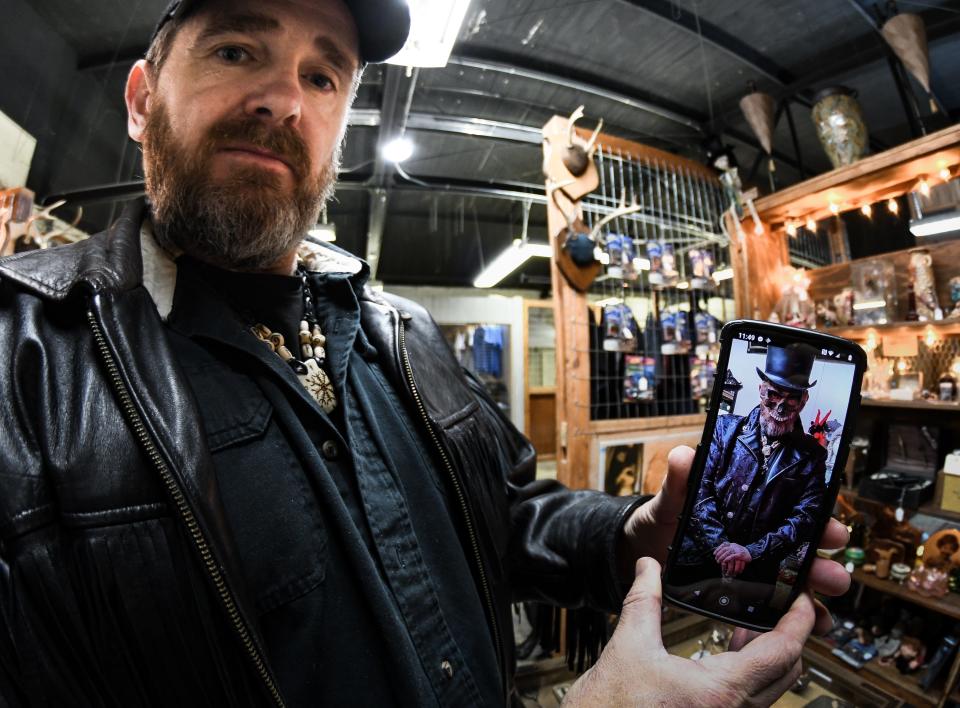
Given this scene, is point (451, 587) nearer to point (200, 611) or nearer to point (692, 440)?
point (200, 611)

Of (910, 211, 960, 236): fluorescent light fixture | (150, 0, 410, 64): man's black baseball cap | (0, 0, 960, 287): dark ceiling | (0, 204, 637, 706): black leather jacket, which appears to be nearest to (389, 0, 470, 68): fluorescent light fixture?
(0, 0, 960, 287): dark ceiling

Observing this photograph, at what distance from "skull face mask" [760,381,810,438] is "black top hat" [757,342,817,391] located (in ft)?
0.03

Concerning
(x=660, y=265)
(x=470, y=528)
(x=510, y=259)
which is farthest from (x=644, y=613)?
(x=510, y=259)

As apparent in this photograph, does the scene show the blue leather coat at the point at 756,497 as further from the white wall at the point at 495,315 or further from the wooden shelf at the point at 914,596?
the white wall at the point at 495,315

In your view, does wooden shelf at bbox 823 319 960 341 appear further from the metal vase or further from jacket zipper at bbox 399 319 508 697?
jacket zipper at bbox 399 319 508 697

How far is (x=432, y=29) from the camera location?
5.65 feet

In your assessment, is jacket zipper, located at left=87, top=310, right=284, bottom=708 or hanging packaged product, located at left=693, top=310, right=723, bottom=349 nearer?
jacket zipper, located at left=87, top=310, right=284, bottom=708

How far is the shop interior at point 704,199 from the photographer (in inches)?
65.5

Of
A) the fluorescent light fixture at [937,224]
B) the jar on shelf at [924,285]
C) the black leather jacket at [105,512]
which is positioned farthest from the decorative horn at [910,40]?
the black leather jacket at [105,512]

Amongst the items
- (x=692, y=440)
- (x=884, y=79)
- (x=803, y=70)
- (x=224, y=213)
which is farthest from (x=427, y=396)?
(x=884, y=79)

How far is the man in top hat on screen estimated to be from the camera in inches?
24.1

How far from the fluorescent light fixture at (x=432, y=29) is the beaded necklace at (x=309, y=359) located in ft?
4.18

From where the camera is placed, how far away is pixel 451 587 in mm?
715

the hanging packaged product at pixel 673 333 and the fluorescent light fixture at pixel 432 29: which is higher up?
the fluorescent light fixture at pixel 432 29
